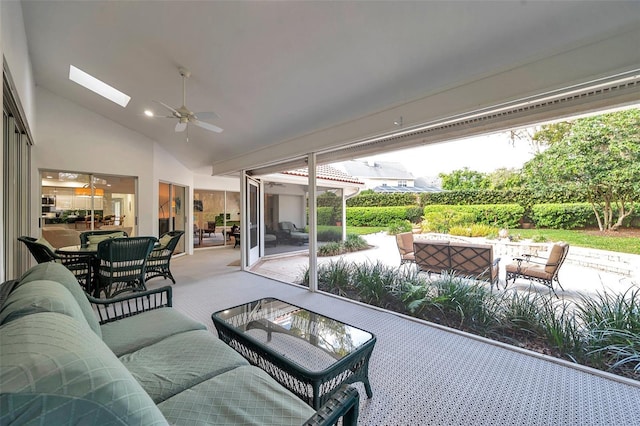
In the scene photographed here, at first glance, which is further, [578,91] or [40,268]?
[578,91]

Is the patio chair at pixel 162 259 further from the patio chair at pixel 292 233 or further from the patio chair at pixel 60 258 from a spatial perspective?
the patio chair at pixel 292 233

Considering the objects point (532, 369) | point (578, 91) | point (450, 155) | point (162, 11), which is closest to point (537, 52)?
point (578, 91)

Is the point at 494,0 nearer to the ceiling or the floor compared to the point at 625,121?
nearer to the ceiling

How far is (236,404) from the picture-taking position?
3.85 ft

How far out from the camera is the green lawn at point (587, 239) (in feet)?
8.13

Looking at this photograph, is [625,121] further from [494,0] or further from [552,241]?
[494,0]

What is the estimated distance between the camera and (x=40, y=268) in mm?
1714

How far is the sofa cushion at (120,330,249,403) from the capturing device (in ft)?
4.23

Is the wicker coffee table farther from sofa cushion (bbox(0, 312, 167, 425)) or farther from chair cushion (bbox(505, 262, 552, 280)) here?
chair cushion (bbox(505, 262, 552, 280))

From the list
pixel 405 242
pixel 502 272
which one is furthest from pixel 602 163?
pixel 405 242

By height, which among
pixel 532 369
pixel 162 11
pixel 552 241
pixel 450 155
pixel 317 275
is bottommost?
pixel 532 369

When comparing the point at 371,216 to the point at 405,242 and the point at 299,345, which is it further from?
the point at 299,345

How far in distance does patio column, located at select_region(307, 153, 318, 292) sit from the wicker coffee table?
1409 millimetres

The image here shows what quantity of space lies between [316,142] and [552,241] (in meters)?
3.30
